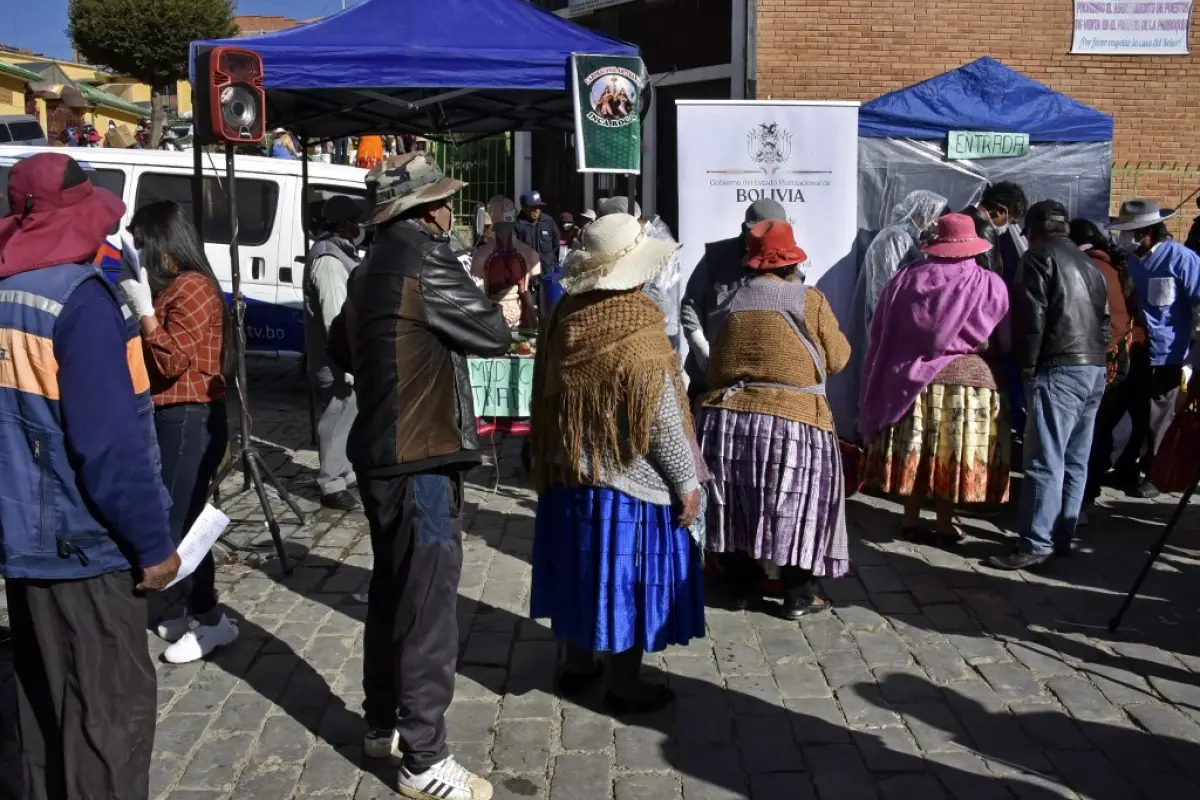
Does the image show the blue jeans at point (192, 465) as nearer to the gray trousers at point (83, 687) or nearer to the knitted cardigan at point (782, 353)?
the gray trousers at point (83, 687)

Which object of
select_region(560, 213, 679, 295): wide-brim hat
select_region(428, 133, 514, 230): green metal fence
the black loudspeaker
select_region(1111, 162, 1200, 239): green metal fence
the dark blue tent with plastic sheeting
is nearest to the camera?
select_region(560, 213, 679, 295): wide-brim hat

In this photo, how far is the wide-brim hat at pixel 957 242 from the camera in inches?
219

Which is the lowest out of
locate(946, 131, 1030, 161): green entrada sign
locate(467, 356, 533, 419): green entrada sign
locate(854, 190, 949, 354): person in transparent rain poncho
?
locate(467, 356, 533, 419): green entrada sign

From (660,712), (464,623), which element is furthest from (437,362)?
(464,623)

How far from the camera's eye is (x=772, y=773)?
3.69m

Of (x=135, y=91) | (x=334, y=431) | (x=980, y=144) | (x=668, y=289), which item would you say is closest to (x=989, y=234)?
(x=668, y=289)

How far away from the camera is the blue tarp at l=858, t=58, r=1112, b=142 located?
28.2 ft

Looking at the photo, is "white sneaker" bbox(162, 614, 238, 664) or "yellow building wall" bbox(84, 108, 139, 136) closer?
"white sneaker" bbox(162, 614, 238, 664)

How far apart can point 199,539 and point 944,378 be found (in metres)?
3.89

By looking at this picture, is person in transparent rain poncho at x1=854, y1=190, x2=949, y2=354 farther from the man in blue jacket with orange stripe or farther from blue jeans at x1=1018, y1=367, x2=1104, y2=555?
the man in blue jacket with orange stripe

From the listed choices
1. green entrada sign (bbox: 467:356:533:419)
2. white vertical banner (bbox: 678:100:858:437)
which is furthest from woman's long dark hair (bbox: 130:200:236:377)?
white vertical banner (bbox: 678:100:858:437)

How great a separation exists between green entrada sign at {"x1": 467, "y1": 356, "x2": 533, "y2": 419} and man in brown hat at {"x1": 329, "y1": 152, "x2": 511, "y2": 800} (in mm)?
3357

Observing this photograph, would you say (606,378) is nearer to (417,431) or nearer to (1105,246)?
(417,431)

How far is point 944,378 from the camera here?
5.69 m
